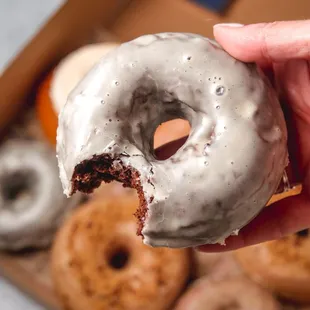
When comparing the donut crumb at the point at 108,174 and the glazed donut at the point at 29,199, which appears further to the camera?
the glazed donut at the point at 29,199

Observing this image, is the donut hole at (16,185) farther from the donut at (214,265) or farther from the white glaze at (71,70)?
the donut at (214,265)

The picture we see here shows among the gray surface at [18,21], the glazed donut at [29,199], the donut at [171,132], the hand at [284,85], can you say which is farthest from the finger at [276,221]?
the gray surface at [18,21]

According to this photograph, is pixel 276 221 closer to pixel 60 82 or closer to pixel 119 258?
pixel 119 258

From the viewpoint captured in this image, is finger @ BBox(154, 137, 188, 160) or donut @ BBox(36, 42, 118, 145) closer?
finger @ BBox(154, 137, 188, 160)

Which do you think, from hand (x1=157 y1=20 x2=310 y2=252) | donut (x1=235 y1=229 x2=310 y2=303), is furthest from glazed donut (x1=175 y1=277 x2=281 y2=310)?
hand (x1=157 y1=20 x2=310 y2=252)

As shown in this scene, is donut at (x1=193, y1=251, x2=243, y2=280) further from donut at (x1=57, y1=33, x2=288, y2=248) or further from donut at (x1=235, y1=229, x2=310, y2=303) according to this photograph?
donut at (x1=57, y1=33, x2=288, y2=248)

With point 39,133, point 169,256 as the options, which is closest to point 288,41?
point 169,256
